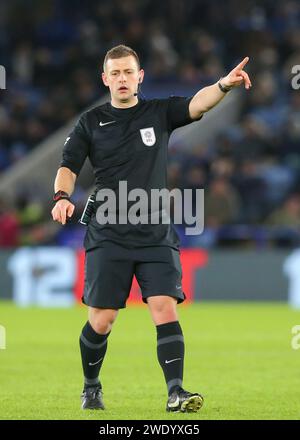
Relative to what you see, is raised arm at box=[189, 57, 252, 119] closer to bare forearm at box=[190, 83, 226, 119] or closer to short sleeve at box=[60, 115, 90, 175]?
bare forearm at box=[190, 83, 226, 119]

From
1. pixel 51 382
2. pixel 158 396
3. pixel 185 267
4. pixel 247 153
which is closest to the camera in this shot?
pixel 158 396

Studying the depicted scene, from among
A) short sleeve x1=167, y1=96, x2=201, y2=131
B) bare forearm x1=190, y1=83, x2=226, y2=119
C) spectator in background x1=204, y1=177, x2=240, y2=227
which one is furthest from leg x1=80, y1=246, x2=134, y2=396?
spectator in background x1=204, y1=177, x2=240, y2=227

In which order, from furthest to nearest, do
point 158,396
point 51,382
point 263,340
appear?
point 263,340, point 51,382, point 158,396

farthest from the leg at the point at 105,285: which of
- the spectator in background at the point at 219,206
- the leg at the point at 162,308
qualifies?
the spectator in background at the point at 219,206

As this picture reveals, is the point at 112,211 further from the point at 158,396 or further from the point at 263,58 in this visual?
the point at 263,58

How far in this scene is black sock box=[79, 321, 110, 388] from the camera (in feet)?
25.5

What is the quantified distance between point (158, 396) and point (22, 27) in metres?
17.6

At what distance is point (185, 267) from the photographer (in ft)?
60.7

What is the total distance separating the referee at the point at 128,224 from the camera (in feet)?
24.7

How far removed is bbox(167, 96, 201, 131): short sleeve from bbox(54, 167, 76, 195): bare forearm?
71 centimetres

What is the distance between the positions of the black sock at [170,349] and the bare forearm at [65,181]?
1041 mm

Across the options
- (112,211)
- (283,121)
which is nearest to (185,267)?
(283,121)

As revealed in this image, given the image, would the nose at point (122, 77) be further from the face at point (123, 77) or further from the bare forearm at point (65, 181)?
the bare forearm at point (65, 181)

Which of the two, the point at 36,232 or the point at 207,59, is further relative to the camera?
the point at 207,59
